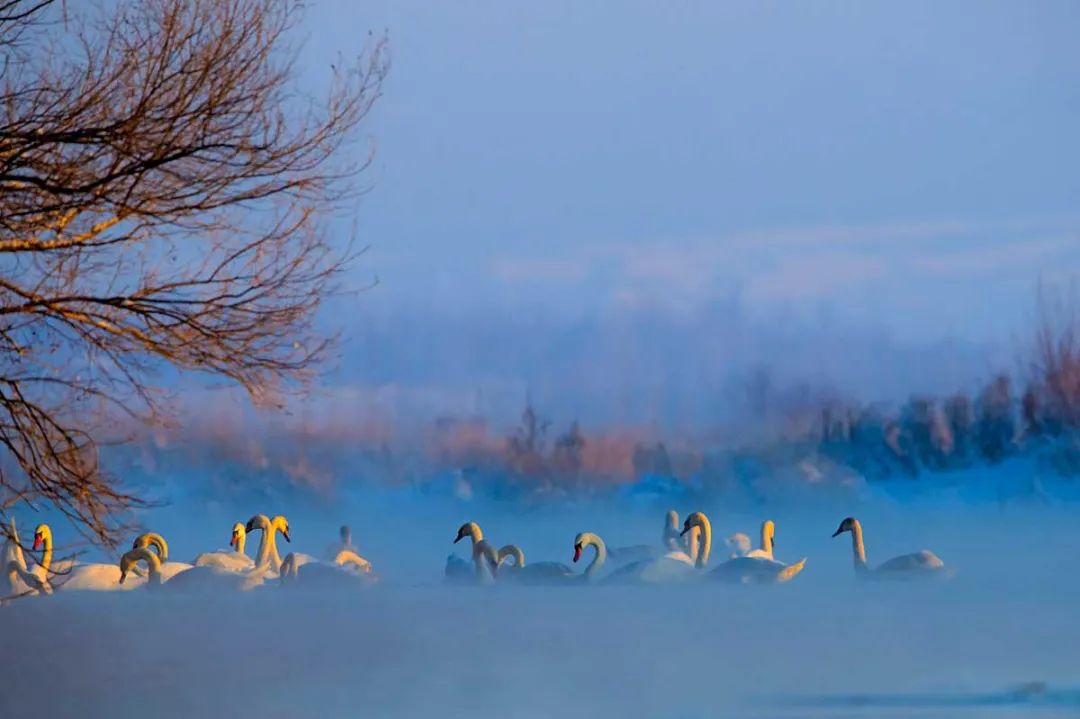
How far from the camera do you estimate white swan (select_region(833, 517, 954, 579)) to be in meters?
10.8

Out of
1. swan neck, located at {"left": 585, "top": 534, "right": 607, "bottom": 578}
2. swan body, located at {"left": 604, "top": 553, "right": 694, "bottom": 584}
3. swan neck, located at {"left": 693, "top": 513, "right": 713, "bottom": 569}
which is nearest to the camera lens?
swan body, located at {"left": 604, "top": 553, "right": 694, "bottom": 584}

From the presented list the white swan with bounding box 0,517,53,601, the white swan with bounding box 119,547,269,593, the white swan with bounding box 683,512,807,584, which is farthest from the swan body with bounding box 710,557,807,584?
the white swan with bounding box 0,517,53,601

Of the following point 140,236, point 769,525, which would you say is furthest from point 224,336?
point 769,525

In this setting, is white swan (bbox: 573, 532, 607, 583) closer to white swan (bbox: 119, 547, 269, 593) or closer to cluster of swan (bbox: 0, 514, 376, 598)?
cluster of swan (bbox: 0, 514, 376, 598)

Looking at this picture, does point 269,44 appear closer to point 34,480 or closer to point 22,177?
point 22,177

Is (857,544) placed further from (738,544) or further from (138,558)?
(138,558)

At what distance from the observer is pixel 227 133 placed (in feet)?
19.0

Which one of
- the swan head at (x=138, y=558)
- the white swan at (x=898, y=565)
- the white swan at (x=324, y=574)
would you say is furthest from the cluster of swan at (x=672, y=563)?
the swan head at (x=138, y=558)

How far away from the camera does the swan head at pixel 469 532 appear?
12.8 meters

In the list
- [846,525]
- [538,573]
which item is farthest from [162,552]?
[846,525]

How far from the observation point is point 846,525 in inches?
485

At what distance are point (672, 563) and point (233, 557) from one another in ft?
10.7

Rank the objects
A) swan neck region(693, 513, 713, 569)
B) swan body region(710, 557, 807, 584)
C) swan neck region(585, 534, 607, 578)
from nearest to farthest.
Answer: swan body region(710, 557, 807, 584) < swan neck region(585, 534, 607, 578) < swan neck region(693, 513, 713, 569)

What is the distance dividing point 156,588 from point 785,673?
497cm
